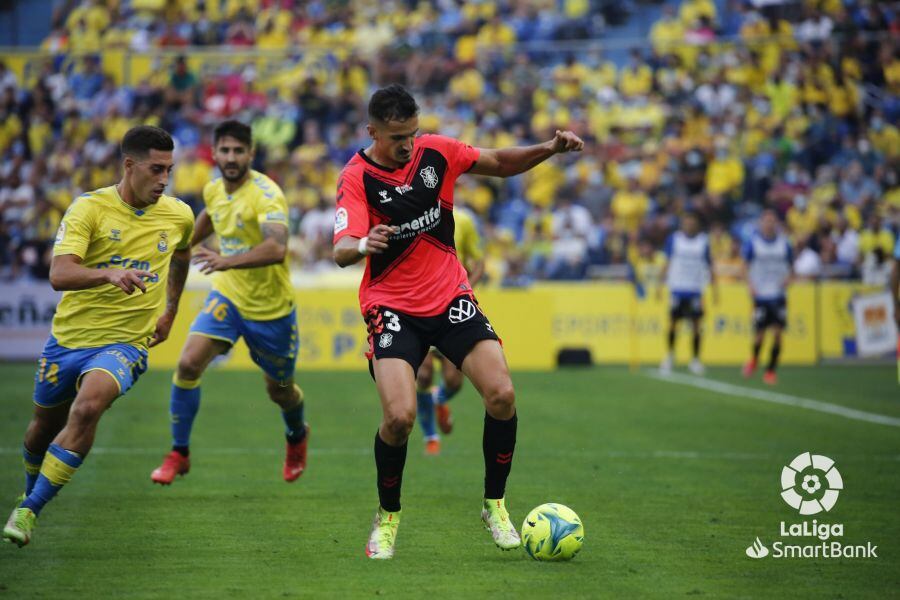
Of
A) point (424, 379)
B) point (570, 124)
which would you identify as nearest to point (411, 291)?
point (424, 379)

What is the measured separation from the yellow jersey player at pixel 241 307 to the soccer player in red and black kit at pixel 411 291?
2.37 metres

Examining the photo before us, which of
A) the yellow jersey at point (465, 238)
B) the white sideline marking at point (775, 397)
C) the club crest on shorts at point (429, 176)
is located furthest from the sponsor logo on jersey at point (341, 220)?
the white sideline marking at point (775, 397)

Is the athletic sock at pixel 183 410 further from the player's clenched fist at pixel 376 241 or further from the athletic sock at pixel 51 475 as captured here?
the player's clenched fist at pixel 376 241

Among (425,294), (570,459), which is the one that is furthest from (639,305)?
(425,294)

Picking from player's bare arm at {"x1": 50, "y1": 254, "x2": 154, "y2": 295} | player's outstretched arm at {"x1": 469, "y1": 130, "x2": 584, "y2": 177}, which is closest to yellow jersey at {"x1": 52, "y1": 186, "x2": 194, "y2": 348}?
player's bare arm at {"x1": 50, "y1": 254, "x2": 154, "y2": 295}

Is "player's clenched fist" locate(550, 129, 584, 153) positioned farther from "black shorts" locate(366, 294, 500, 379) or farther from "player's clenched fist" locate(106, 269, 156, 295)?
"player's clenched fist" locate(106, 269, 156, 295)

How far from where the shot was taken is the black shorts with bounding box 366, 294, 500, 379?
711 cm

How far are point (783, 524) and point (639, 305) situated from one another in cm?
1543

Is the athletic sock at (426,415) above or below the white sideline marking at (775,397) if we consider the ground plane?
above

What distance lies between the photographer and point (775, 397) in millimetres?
17156

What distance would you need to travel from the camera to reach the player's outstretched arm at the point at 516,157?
7371mm

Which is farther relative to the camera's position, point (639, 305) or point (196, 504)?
point (639, 305)

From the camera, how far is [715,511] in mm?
8656

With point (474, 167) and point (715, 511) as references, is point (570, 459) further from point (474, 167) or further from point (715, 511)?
point (474, 167)
